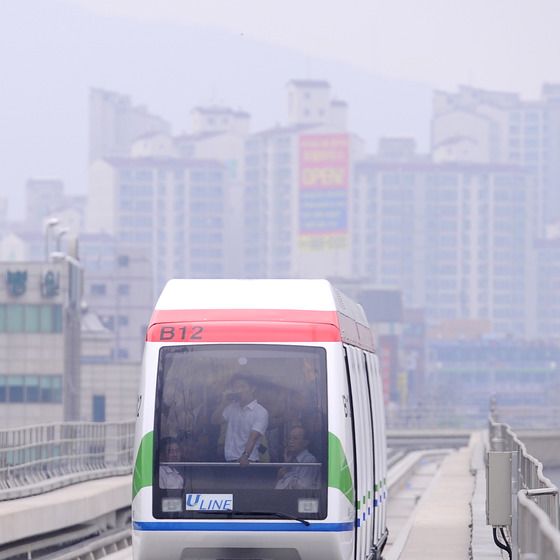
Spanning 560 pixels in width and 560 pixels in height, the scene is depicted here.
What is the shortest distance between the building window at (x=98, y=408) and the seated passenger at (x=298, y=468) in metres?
111

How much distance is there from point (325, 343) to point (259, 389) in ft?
2.17

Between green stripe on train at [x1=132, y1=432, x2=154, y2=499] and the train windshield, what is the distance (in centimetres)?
6

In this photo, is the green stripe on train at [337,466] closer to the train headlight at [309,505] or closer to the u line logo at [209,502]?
the train headlight at [309,505]

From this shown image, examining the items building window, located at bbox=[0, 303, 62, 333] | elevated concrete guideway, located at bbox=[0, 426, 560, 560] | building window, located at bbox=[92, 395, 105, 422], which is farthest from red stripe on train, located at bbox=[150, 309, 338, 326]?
building window, located at bbox=[92, 395, 105, 422]

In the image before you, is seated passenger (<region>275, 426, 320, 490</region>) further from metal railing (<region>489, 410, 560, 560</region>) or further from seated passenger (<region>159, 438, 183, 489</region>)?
metal railing (<region>489, 410, 560, 560</region>)

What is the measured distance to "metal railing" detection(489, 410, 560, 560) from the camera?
955 centimetres

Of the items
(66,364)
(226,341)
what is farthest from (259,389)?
(66,364)

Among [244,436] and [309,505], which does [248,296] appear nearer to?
[244,436]

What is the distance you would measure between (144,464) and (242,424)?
0.86 metres

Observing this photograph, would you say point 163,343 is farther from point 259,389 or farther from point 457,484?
point 457,484

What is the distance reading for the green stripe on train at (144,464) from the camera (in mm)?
15352

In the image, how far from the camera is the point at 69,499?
2847 centimetres

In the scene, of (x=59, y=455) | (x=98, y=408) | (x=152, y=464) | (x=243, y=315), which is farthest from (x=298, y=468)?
(x=98, y=408)

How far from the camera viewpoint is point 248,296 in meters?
16.3
